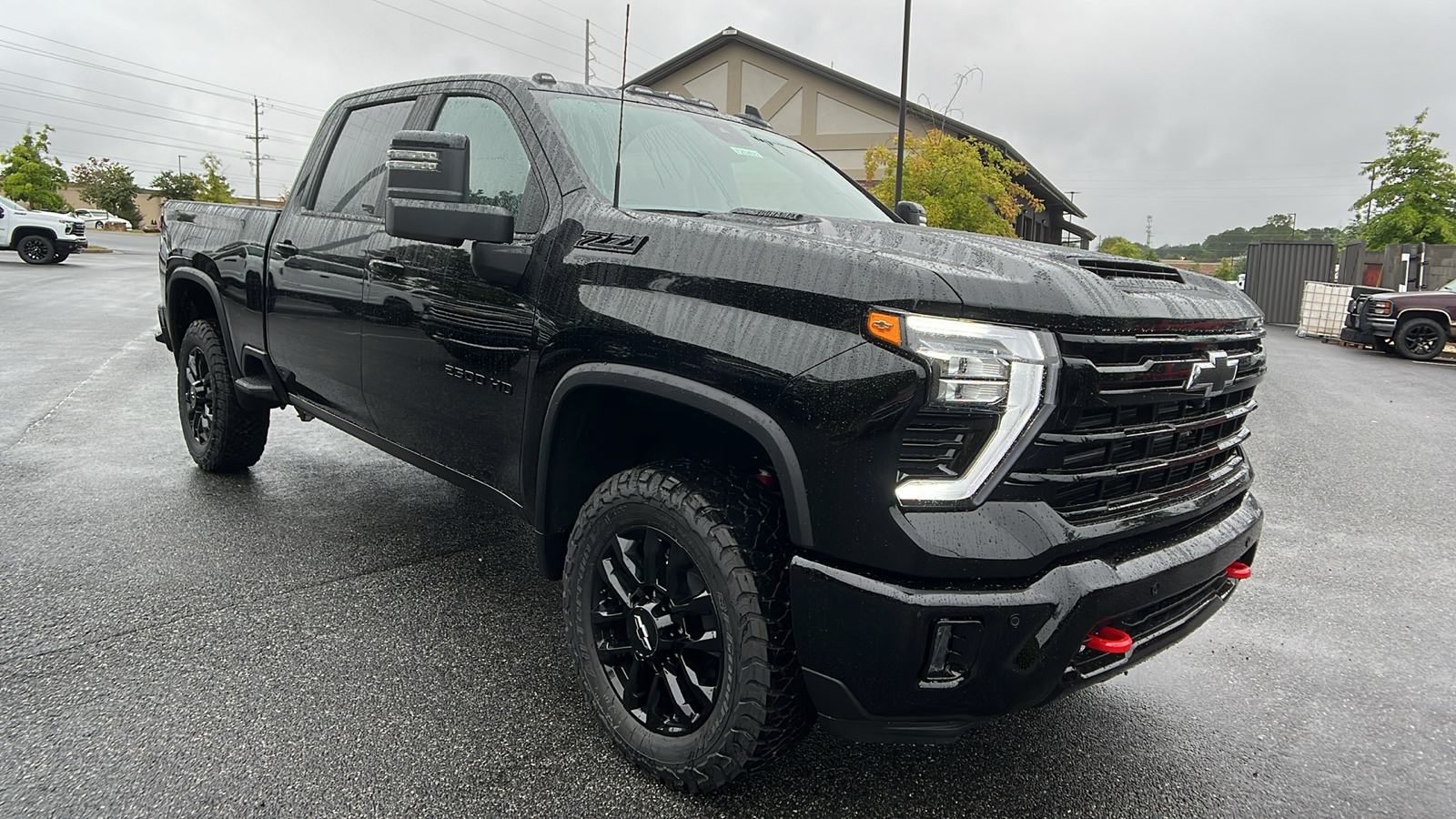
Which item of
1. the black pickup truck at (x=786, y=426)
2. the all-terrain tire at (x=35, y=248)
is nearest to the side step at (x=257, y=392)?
the black pickup truck at (x=786, y=426)

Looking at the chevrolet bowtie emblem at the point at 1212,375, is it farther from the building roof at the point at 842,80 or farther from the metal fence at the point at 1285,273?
the metal fence at the point at 1285,273

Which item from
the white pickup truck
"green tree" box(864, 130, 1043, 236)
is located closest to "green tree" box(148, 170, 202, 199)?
the white pickup truck

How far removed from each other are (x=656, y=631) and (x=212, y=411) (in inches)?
147

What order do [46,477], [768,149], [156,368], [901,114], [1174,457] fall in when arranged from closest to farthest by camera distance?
[1174,457] → [768,149] → [46,477] → [156,368] → [901,114]

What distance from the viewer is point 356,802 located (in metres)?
2.34

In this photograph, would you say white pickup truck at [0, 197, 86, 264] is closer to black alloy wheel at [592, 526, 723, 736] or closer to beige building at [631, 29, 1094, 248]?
beige building at [631, 29, 1094, 248]

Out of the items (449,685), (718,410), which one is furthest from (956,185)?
(718,410)

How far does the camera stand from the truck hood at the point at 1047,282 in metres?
1.96

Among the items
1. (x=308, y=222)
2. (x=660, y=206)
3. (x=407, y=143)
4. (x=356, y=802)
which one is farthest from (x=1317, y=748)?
(x=308, y=222)

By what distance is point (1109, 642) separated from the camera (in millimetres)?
2094

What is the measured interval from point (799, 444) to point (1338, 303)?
21.6 meters

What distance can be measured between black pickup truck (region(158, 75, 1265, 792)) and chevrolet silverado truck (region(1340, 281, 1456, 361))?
53.3 feet

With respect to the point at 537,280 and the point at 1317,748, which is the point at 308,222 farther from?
the point at 1317,748

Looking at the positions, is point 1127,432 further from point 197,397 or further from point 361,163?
point 197,397
